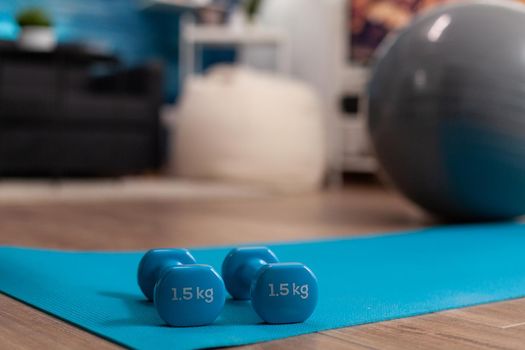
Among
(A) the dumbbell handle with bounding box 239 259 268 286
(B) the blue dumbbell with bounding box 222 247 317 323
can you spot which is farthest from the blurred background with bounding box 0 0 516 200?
(B) the blue dumbbell with bounding box 222 247 317 323

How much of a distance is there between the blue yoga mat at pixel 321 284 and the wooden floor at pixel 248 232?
0.13ft

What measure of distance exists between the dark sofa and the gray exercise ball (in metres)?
2.10

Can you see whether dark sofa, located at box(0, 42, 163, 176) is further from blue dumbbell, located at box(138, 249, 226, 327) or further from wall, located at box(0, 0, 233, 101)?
blue dumbbell, located at box(138, 249, 226, 327)

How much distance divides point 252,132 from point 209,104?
1.18 ft

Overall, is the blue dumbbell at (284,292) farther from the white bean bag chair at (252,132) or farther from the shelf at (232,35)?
the shelf at (232,35)

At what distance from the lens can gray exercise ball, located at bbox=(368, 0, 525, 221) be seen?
2307mm

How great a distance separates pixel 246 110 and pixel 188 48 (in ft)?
5.11

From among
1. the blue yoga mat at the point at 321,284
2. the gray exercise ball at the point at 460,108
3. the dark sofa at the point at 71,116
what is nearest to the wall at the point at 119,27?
the dark sofa at the point at 71,116

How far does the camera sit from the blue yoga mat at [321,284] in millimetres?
1097

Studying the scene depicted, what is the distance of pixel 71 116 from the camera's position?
164 inches

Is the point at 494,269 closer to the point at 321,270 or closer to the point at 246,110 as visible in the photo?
the point at 321,270

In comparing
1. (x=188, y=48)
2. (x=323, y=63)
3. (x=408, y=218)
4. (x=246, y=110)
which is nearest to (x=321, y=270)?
(x=408, y=218)

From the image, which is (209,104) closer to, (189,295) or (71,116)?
(71,116)

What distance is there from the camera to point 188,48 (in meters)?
5.90
